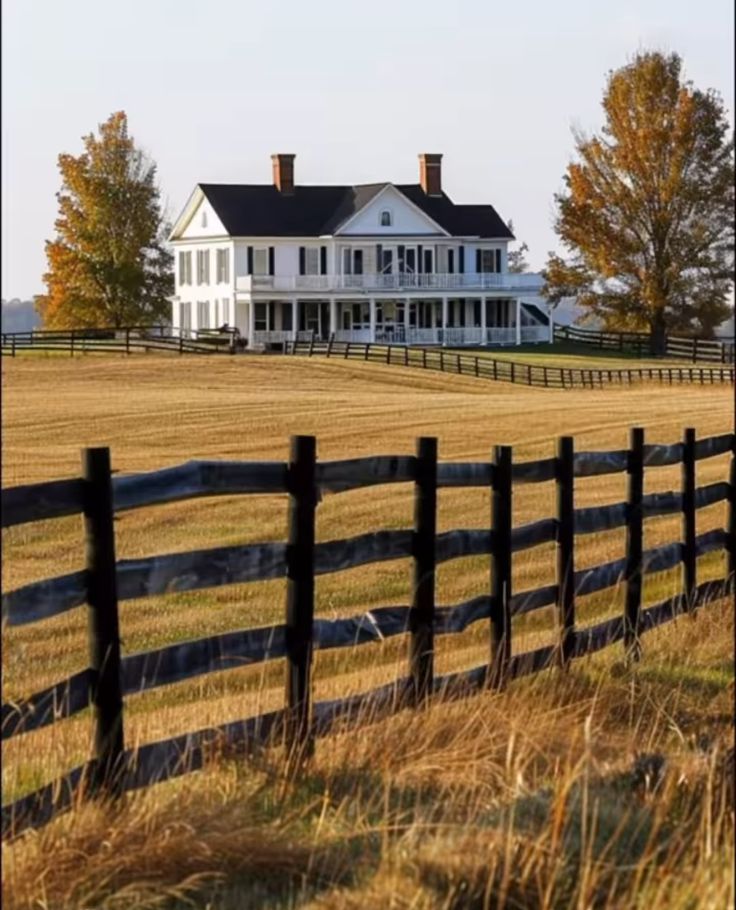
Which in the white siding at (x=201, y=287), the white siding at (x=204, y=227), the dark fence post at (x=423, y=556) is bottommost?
the dark fence post at (x=423, y=556)

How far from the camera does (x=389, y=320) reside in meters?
77.6

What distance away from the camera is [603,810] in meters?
7.05

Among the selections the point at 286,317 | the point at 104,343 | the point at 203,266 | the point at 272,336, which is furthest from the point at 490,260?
the point at 104,343

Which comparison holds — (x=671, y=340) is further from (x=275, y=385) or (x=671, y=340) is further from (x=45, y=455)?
(x=45, y=455)

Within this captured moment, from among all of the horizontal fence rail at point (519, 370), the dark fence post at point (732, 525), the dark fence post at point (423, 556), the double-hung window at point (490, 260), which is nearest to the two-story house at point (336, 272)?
the double-hung window at point (490, 260)

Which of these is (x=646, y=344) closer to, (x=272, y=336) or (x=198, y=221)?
(x=272, y=336)

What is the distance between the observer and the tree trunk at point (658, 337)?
7244 cm

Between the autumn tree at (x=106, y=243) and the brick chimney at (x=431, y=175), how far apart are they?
11616mm

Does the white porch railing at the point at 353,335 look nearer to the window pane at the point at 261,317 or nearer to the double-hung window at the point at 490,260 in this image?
the window pane at the point at 261,317

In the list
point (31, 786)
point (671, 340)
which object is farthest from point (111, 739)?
point (671, 340)

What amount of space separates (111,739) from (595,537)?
13.5 meters

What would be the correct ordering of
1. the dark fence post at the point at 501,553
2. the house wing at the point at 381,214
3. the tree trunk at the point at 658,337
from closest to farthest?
the dark fence post at the point at 501,553, the tree trunk at the point at 658,337, the house wing at the point at 381,214

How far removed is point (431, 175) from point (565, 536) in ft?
238

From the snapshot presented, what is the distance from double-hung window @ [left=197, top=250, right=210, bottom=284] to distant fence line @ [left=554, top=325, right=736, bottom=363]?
14.7m
